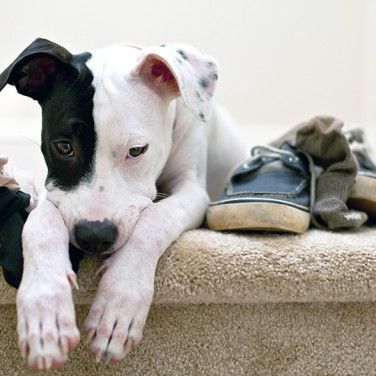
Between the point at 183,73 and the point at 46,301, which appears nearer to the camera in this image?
the point at 46,301

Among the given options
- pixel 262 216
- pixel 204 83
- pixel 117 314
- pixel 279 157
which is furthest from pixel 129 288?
pixel 279 157

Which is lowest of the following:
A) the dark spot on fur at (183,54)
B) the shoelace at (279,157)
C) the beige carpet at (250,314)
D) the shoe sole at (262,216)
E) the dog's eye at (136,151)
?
the beige carpet at (250,314)

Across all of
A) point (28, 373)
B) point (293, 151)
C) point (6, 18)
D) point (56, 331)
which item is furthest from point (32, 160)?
point (56, 331)

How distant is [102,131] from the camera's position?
3.59ft

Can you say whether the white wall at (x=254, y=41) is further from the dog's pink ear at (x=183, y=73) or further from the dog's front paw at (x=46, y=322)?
the dog's front paw at (x=46, y=322)

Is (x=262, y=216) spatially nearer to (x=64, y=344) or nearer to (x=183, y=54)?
(x=183, y=54)

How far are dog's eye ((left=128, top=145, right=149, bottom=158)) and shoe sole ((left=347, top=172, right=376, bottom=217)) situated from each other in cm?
66

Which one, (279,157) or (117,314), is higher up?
(279,157)

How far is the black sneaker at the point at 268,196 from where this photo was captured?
1.24 m

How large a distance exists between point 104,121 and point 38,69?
0.23 metres

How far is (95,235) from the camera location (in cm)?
101

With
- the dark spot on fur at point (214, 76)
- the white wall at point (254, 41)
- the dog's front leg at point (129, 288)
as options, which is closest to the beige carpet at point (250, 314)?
the dog's front leg at point (129, 288)

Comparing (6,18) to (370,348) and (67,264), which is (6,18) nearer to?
(67,264)

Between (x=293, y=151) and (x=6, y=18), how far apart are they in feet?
7.26
